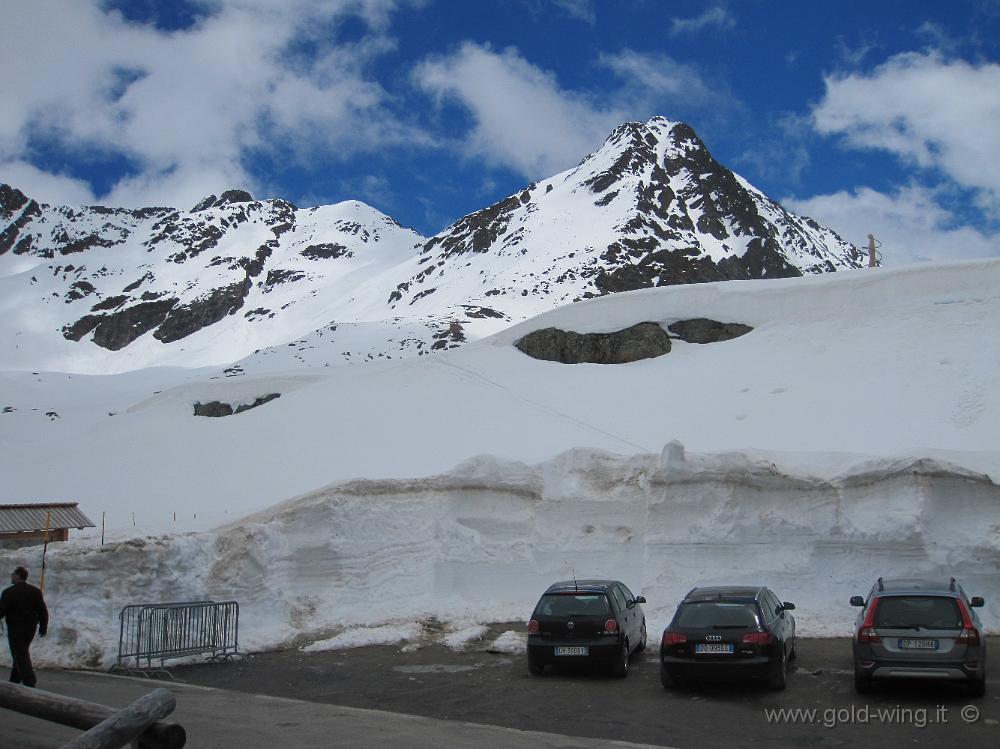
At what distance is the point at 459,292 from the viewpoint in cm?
11538

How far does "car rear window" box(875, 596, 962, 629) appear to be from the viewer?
9.41 meters

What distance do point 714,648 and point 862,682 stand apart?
5.36 feet

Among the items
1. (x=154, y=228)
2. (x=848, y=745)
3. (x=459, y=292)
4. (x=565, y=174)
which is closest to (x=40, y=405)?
(x=459, y=292)

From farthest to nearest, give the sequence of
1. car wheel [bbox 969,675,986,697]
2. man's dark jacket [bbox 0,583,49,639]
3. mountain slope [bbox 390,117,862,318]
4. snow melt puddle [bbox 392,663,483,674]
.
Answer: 1. mountain slope [bbox 390,117,862,318]
2. snow melt puddle [bbox 392,663,483,674]
3. man's dark jacket [bbox 0,583,49,639]
4. car wheel [bbox 969,675,986,697]

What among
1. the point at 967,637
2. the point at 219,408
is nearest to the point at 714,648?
the point at 967,637

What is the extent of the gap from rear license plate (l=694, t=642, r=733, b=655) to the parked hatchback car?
1.39 m

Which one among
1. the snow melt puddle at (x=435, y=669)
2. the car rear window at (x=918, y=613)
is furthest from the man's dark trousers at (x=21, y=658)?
the car rear window at (x=918, y=613)

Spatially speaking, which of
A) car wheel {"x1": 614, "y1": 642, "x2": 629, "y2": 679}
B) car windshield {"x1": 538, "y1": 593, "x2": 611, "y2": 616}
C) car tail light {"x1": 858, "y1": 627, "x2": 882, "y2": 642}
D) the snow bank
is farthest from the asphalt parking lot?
the snow bank

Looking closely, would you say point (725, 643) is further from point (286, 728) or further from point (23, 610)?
point (23, 610)

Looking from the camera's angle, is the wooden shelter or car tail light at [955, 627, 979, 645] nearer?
car tail light at [955, 627, 979, 645]

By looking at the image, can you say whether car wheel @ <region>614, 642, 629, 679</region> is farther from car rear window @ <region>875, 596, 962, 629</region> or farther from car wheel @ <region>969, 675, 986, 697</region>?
car wheel @ <region>969, 675, 986, 697</region>

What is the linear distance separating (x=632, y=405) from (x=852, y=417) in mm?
7989

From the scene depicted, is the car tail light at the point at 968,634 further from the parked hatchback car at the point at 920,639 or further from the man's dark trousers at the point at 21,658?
the man's dark trousers at the point at 21,658

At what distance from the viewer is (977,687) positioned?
939 centimetres
